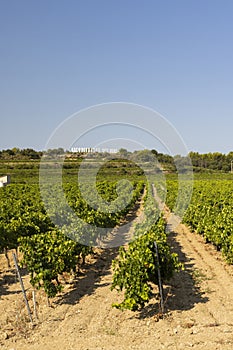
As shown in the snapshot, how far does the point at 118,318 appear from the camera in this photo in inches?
329

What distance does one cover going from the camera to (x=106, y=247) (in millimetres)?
15977

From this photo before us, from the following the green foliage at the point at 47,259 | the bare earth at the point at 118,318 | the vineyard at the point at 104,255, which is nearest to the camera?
the bare earth at the point at 118,318

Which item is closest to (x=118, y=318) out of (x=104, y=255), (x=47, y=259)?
(x=47, y=259)

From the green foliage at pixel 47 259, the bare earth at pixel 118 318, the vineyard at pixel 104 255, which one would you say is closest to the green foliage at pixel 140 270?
the vineyard at pixel 104 255

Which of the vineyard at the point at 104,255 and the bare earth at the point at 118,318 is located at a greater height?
the vineyard at the point at 104,255

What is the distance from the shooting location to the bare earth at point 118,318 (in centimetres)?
718

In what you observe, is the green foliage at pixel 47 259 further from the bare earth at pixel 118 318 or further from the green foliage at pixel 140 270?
the green foliage at pixel 140 270

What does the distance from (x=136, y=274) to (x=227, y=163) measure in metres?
121

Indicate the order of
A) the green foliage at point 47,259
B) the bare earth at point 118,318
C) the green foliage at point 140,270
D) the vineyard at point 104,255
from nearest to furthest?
the bare earth at point 118,318, the green foliage at point 140,270, the vineyard at point 104,255, the green foliage at point 47,259

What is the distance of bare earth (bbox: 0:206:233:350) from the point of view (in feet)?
23.5

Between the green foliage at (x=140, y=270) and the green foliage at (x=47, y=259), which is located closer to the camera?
the green foliage at (x=140, y=270)

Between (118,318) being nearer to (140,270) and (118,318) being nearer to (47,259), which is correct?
(140,270)

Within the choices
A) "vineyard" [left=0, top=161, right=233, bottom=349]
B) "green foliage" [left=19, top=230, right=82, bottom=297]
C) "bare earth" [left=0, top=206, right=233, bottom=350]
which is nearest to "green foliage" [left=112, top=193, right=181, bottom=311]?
"vineyard" [left=0, top=161, right=233, bottom=349]

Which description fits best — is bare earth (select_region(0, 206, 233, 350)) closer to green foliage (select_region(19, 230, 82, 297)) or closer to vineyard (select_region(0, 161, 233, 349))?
vineyard (select_region(0, 161, 233, 349))
